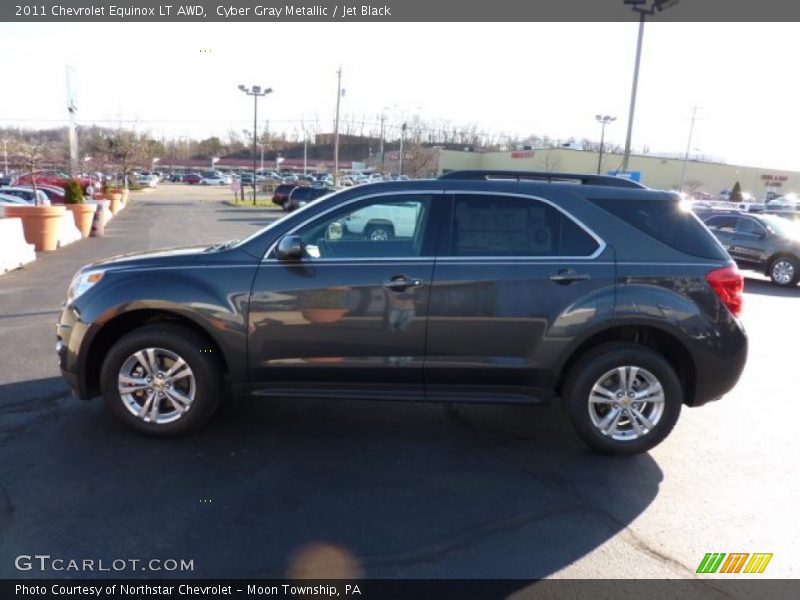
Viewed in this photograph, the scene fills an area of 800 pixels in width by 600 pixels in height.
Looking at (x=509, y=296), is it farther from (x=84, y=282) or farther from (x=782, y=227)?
(x=782, y=227)

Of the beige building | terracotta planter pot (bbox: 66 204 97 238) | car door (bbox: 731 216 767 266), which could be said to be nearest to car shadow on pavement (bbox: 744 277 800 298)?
car door (bbox: 731 216 767 266)

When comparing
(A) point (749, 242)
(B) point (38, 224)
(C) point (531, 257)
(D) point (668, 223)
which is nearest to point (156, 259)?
(C) point (531, 257)

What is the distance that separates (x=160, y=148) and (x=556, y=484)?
119 metres

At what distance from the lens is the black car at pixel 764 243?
43.0 feet

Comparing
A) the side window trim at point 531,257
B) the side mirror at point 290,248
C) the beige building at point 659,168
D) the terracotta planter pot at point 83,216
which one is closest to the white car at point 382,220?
the side window trim at point 531,257

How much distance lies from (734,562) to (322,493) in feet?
7.59

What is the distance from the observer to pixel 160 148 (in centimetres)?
10862

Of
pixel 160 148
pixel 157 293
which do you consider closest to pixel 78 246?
pixel 157 293

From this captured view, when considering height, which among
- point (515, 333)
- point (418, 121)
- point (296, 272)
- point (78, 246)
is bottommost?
point (78, 246)

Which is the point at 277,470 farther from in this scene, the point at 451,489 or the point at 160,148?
the point at 160,148

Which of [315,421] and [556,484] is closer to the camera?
[556,484]

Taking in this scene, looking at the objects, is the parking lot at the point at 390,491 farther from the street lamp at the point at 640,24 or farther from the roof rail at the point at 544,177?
the street lamp at the point at 640,24

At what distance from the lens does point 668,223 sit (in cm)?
415

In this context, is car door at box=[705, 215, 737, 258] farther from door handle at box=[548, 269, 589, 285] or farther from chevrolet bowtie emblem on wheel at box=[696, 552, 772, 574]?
chevrolet bowtie emblem on wheel at box=[696, 552, 772, 574]
